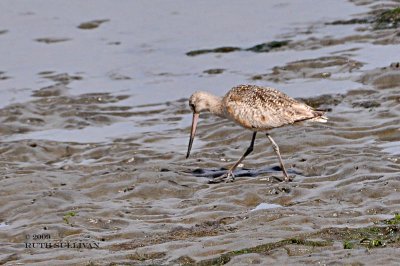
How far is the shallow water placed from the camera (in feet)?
28.8

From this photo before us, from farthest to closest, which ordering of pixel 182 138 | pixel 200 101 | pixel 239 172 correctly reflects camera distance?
1. pixel 182 138
2. pixel 200 101
3. pixel 239 172

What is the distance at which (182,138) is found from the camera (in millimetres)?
13664

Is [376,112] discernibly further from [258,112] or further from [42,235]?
[42,235]

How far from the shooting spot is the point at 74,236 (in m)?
9.31

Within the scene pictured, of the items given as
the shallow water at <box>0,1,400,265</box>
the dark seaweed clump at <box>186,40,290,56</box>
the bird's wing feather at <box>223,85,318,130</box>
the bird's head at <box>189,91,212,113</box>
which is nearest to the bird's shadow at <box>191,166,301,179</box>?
the shallow water at <box>0,1,400,265</box>

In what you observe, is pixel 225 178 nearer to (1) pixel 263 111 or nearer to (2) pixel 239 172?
(2) pixel 239 172

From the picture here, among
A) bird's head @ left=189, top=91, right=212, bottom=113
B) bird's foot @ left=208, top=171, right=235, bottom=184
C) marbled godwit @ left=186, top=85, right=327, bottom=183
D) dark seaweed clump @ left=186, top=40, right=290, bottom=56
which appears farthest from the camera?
dark seaweed clump @ left=186, top=40, right=290, bottom=56

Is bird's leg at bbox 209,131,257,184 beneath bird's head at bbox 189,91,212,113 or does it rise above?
beneath

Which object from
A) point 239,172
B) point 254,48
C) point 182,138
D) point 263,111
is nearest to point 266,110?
point 263,111

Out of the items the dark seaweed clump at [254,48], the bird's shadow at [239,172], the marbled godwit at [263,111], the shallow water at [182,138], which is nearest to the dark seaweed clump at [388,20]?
the shallow water at [182,138]

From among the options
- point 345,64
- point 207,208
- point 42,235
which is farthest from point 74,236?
point 345,64

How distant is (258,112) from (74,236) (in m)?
3.02

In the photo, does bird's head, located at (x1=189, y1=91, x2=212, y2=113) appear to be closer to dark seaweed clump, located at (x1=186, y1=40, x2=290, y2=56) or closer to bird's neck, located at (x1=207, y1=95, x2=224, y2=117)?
bird's neck, located at (x1=207, y1=95, x2=224, y2=117)

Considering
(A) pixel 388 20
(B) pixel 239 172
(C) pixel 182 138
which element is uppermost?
(A) pixel 388 20
